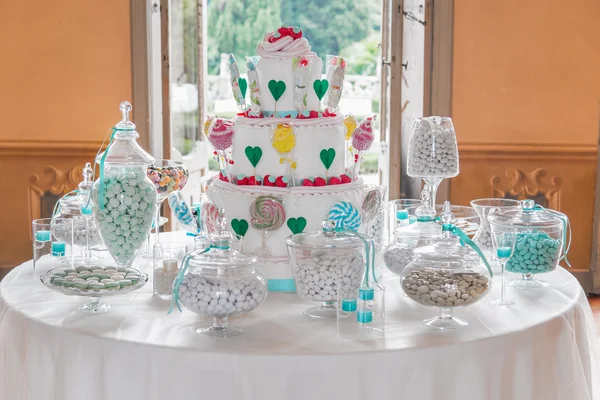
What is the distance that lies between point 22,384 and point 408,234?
1.21 m

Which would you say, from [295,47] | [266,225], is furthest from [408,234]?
[295,47]

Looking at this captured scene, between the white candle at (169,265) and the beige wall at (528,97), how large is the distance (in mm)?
2809

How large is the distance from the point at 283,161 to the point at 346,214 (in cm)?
26

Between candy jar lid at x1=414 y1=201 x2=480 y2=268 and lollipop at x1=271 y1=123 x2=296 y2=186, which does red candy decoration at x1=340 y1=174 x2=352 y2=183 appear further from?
candy jar lid at x1=414 y1=201 x2=480 y2=268

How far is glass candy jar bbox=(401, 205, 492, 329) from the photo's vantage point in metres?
2.00

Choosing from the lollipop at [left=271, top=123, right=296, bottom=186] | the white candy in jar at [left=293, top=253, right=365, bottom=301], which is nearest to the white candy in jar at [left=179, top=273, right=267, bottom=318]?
the white candy in jar at [left=293, top=253, right=365, bottom=301]

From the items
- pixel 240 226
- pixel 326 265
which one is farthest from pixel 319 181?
pixel 326 265

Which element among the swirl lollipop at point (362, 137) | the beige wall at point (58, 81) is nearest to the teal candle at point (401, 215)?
the swirl lollipop at point (362, 137)

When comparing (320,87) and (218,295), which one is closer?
(218,295)

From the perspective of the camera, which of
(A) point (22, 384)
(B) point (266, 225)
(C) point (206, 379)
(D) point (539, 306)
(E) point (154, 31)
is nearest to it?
(C) point (206, 379)

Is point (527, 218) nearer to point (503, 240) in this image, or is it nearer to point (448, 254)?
point (503, 240)

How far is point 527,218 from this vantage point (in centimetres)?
242

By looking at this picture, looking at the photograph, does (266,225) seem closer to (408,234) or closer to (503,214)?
(408,234)

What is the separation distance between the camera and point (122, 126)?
236cm
